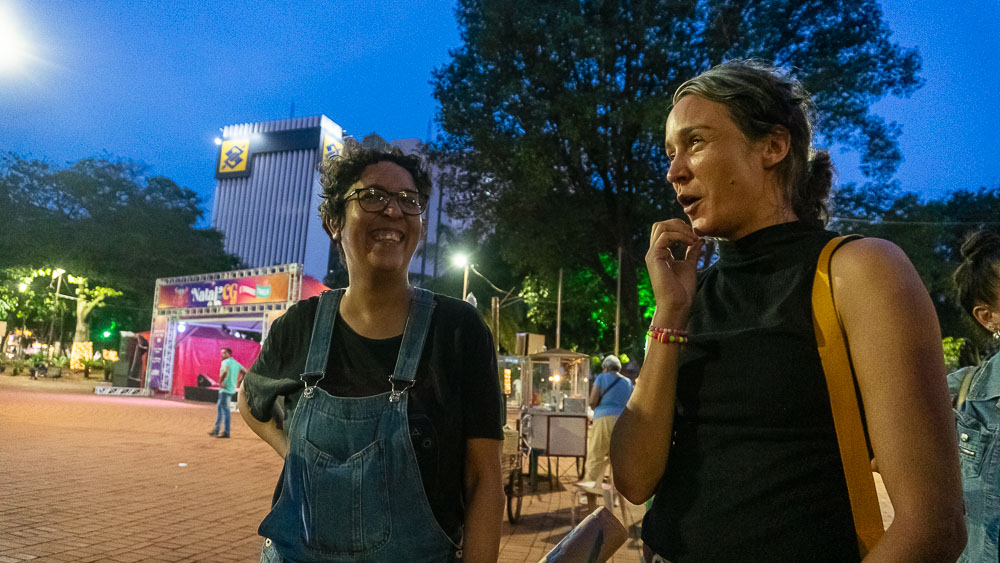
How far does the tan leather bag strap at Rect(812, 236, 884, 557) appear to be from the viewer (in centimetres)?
94

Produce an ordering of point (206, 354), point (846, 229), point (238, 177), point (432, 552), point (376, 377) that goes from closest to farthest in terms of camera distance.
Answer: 1. point (432, 552)
2. point (376, 377)
3. point (846, 229)
4. point (206, 354)
5. point (238, 177)

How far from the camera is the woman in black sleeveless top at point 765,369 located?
2.99ft

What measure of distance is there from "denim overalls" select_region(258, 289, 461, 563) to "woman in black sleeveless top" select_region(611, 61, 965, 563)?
544mm

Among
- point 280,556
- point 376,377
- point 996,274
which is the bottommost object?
point 280,556

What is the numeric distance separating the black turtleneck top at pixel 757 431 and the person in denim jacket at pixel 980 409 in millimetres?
1128

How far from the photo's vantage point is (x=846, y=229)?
17.4 m

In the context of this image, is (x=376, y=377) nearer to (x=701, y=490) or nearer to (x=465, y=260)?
(x=701, y=490)

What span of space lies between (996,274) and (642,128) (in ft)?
43.9

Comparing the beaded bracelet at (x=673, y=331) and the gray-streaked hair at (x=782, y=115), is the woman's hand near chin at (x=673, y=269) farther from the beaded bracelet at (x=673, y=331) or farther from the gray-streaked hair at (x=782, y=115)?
the gray-streaked hair at (x=782, y=115)

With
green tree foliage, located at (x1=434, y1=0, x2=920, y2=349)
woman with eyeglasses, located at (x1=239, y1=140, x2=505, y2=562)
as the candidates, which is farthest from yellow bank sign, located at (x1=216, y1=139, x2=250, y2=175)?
woman with eyeglasses, located at (x1=239, y1=140, x2=505, y2=562)

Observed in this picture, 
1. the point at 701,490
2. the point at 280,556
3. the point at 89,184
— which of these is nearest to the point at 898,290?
the point at 701,490

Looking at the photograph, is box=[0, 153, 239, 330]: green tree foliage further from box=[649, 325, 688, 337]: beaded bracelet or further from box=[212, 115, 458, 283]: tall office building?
box=[649, 325, 688, 337]: beaded bracelet

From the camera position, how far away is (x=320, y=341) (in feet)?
5.55

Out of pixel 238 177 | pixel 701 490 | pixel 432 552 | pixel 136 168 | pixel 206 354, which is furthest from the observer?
pixel 238 177
